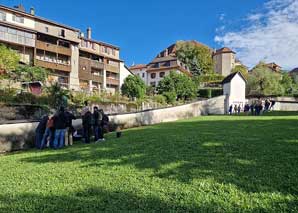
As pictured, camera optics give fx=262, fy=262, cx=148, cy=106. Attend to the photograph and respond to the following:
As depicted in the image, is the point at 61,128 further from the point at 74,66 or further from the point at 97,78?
the point at 97,78

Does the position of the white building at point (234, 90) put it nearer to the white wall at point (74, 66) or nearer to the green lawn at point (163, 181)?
the white wall at point (74, 66)

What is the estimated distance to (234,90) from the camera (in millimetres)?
37688

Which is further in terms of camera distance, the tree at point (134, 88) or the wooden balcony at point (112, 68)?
the wooden balcony at point (112, 68)

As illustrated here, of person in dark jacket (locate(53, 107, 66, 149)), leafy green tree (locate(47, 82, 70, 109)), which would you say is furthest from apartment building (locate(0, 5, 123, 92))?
person in dark jacket (locate(53, 107, 66, 149))

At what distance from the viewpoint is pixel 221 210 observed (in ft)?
12.8

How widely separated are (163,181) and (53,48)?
46.4 m

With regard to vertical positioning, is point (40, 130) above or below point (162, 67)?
below

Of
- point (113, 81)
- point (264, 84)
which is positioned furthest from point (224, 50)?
point (113, 81)

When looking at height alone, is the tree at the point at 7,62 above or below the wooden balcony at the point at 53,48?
below

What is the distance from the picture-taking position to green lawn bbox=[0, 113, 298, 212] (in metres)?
4.24

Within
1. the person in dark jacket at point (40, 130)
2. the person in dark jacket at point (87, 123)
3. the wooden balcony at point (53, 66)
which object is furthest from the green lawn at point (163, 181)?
the wooden balcony at point (53, 66)

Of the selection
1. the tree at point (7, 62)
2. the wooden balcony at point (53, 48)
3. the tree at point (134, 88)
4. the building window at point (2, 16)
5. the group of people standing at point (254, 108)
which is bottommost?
the group of people standing at point (254, 108)

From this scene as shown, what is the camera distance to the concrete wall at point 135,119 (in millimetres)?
12273

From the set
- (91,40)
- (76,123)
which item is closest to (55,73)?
(91,40)
